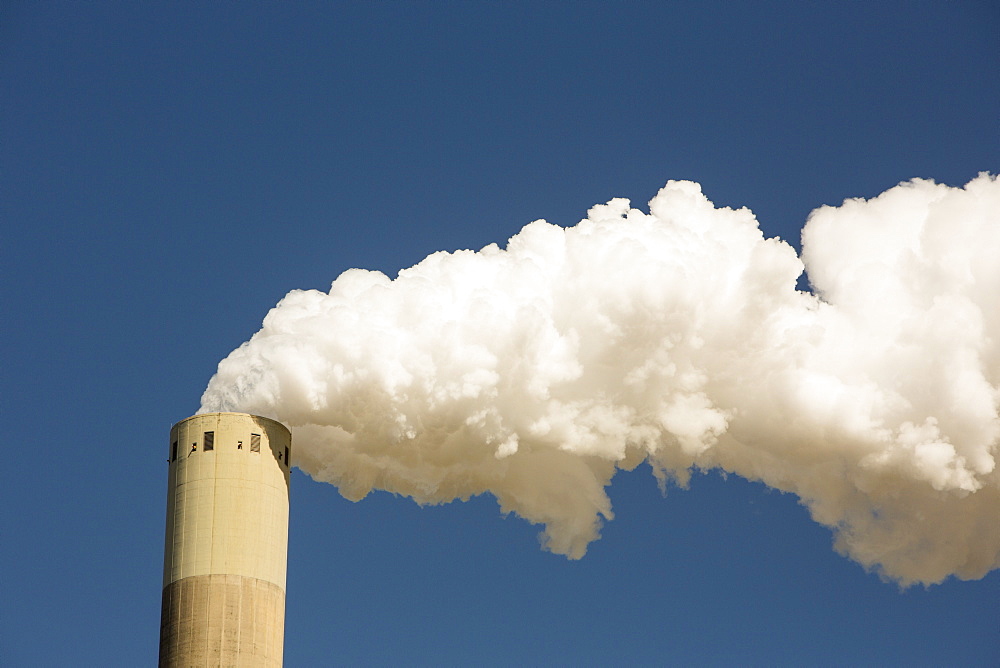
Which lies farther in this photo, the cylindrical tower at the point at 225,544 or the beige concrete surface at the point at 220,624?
the cylindrical tower at the point at 225,544

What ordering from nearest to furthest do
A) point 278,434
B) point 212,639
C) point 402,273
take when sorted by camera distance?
point 212,639
point 278,434
point 402,273

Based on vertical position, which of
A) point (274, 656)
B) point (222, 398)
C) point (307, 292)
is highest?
point (307, 292)

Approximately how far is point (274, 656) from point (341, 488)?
1015 centimetres

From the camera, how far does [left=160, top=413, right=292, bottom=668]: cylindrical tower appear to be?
6675 cm

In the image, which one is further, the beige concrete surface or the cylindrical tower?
the cylindrical tower

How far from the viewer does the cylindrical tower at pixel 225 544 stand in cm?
6675

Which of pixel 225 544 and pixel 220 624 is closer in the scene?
pixel 220 624

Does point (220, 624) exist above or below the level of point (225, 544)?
below

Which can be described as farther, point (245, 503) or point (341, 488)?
point (341, 488)

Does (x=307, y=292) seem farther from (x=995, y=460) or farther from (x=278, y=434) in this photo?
(x=995, y=460)

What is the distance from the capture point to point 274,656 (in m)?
67.8

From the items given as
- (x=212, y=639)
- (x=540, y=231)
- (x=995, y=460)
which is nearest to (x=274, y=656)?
(x=212, y=639)

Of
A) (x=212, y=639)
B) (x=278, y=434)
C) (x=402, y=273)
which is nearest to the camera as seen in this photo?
(x=212, y=639)

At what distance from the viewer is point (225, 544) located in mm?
68188
